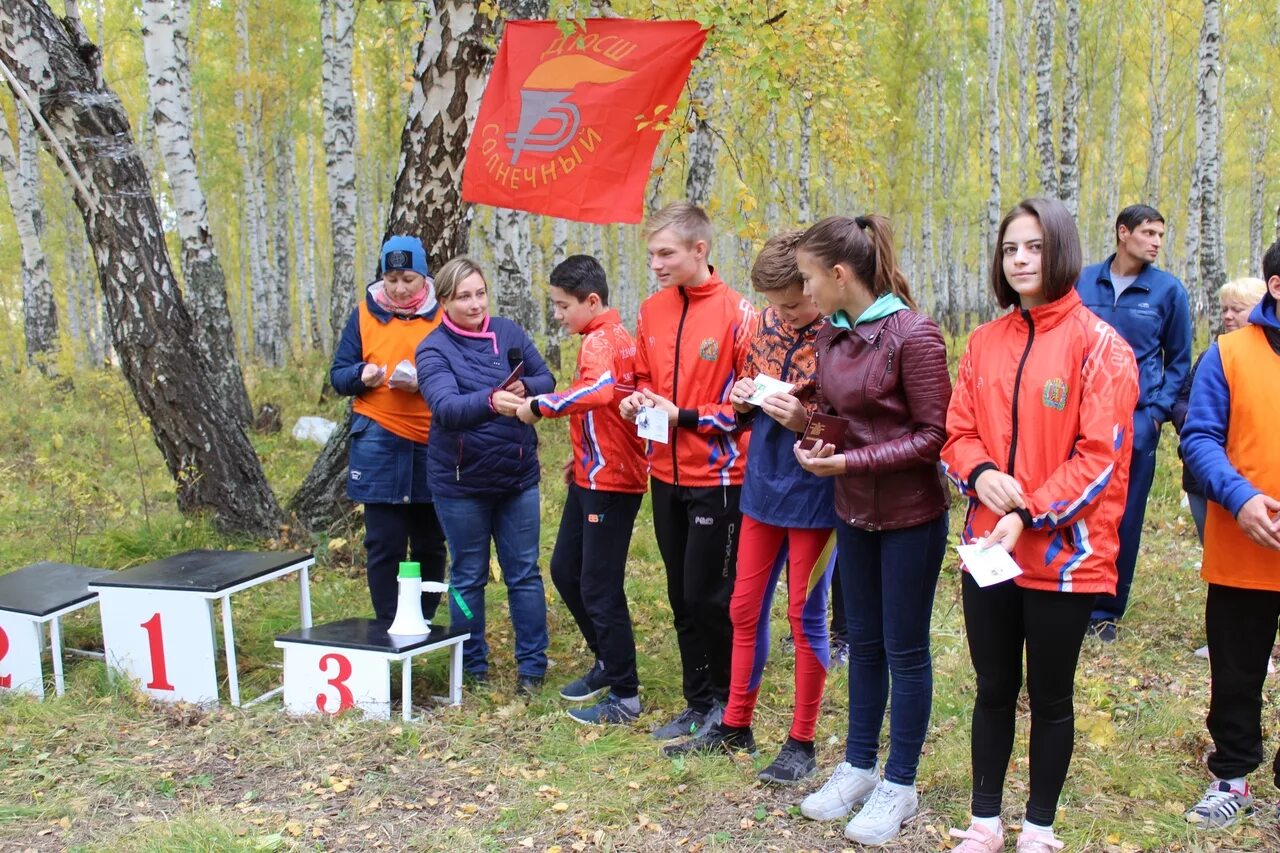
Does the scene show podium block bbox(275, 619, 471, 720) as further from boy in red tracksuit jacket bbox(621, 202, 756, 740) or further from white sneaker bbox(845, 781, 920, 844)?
white sneaker bbox(845, 781, 920, 844)

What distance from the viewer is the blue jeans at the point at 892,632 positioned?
306cm

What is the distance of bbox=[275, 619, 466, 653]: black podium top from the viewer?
4.13 m

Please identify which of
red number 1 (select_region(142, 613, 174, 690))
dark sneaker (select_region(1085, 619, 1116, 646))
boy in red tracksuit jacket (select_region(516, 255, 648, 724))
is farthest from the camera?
dark sneaker (select_region(1085, 619, 1116, 646))

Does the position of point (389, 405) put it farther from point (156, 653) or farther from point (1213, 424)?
point (1213, 424)

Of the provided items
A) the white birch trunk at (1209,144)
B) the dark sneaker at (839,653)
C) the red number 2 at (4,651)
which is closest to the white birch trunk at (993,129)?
the white birch trunk at (1209,144)

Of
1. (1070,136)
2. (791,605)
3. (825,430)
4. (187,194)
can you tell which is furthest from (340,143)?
(825,430)

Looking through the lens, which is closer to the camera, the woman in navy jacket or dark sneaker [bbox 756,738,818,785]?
dark sneaker [bbox 756,738,818,785]

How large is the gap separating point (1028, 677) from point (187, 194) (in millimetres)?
7866

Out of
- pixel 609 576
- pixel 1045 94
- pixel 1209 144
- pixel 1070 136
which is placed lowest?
pixel 609 576

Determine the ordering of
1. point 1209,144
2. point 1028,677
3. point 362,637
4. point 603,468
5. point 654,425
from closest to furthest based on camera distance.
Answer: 1. point 1028,677
2. point 654,425
3. point 603,468
4. point 362,637
5. point 1209,144

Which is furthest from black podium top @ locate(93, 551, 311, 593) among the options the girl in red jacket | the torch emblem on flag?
the girl in red jacket

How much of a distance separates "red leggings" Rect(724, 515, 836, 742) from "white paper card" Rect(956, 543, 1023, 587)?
0.78 m

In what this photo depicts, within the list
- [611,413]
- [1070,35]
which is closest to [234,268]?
[1070,35]

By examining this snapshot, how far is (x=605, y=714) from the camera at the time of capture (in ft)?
13.9
